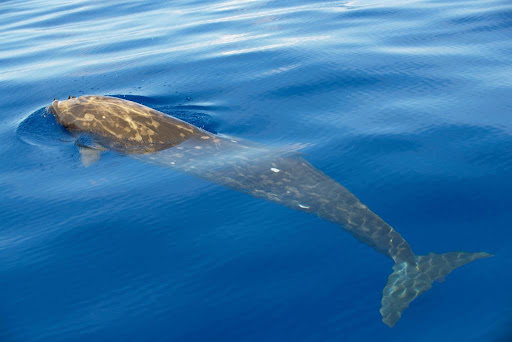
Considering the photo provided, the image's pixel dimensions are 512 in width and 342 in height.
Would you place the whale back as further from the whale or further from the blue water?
the blue water

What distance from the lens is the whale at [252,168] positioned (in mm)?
7578

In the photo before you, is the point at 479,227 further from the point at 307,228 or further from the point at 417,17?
the point at 417,17

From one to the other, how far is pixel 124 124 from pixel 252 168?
373 centimetres

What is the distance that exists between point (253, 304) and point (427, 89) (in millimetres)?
9828

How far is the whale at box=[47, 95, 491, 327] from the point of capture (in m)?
7.58

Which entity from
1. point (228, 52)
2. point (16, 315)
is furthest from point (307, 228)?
point (228, 52)

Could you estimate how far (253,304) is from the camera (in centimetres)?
718

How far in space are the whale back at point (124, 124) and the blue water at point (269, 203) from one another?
0.62 meters

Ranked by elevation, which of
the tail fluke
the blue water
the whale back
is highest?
the whale back

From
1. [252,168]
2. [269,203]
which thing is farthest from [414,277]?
[252,168]

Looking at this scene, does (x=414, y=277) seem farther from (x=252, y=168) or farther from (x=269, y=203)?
(x=252, y=168)

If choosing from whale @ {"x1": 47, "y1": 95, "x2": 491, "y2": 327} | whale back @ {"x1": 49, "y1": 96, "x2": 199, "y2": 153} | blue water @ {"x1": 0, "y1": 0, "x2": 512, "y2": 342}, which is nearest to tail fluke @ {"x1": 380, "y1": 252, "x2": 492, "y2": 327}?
whale @ {"x1": 47, "y1": 95, "x2": 491, "y2": 327}

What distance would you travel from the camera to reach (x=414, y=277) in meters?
7.52

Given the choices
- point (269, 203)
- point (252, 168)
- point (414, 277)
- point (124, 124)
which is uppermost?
point (124, 124)
